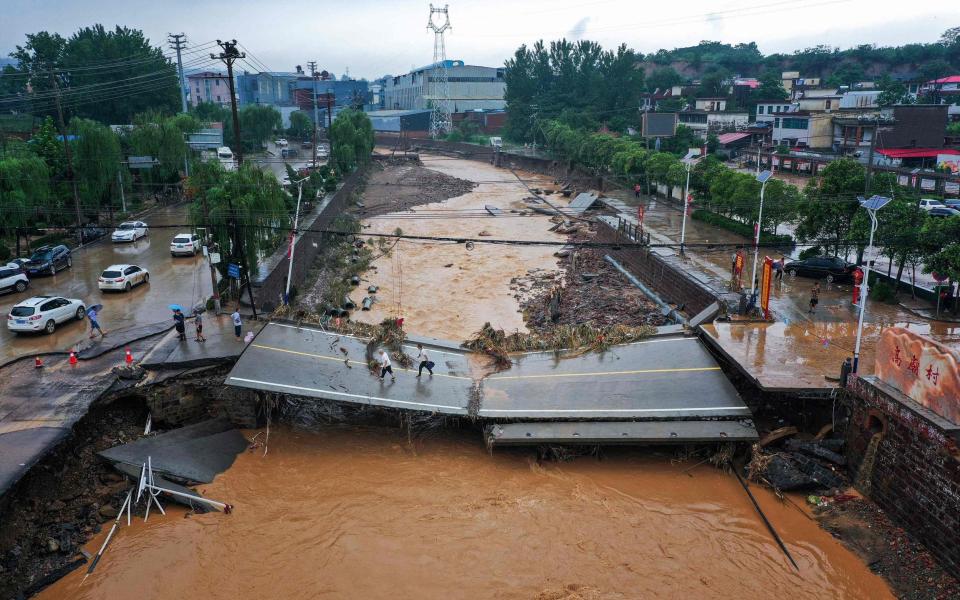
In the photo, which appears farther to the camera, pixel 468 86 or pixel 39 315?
pixel 468 86

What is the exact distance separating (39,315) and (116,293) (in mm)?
5712

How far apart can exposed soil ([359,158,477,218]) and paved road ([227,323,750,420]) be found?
1295 inches

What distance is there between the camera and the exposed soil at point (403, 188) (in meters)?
56.3

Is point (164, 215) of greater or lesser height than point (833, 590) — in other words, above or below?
above

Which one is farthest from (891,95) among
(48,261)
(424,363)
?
(48,261)

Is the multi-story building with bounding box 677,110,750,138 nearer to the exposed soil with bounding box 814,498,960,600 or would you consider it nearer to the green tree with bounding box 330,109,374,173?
the green tree with bounding box 330,109,374,173

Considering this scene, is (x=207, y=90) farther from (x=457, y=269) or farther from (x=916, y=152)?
(x=916, y=152)

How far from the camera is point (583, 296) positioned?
1182 inches

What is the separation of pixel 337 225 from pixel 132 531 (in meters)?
31.4

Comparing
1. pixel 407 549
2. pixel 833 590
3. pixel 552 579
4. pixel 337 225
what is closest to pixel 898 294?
pixel 833 590

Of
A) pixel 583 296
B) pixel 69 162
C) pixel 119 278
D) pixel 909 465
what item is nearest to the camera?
pixel 909 465

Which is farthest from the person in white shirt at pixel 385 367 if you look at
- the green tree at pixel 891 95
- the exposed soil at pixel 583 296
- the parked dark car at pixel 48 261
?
the green tree at pixel 891 95

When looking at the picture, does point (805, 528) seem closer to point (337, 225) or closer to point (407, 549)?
point (407, 549)

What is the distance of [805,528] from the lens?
13578 mm
